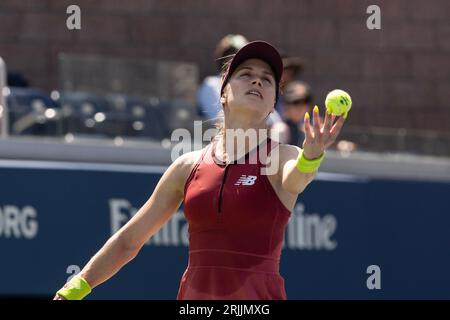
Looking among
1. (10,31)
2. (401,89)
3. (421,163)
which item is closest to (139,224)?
(421,163)

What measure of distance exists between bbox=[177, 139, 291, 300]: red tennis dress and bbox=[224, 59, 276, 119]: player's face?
0.64 feet

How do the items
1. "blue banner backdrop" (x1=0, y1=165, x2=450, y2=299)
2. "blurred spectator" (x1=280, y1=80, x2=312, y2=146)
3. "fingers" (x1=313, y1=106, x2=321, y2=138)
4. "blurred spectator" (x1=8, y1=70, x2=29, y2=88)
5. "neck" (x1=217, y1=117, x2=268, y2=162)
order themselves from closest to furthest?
"fingers" (x1=313, y1=106, x2=321, y2=138) → "neck" (x1=217, y1=117, x2=268, y2=162) → "blue banner backdrop" (x1=0, y1=165, x2=450, y2=299) → "blurred spectator" (x1=280, y1=80, x2=312, y2=146) → "blurred spectator" (x1=8, y1=70, x2=29, y2=88)

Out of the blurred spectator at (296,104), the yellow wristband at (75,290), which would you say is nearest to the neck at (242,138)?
the yellow wristband at (75,290)

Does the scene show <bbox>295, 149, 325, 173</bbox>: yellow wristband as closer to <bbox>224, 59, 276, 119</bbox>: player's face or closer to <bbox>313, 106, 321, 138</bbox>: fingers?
<bbox>313, 106, 321, 138</bbox>: fingers

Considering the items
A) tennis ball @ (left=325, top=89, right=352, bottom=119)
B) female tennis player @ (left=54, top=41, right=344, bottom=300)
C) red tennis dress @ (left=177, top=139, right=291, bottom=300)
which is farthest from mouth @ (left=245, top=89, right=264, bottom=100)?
tennis ball @ (left=325, top=89, right=352, bottom=119)

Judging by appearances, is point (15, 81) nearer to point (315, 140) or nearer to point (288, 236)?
point (288, 236)

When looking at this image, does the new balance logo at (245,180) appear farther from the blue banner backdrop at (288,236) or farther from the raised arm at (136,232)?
the blue banner backdrop at (288,236)

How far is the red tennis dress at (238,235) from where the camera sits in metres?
4.32

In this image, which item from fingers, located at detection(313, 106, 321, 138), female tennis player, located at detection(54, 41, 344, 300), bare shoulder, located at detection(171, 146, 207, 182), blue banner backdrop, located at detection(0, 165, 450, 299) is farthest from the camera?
blue banner backdrop, located at detection(0, 165, 450, 299)

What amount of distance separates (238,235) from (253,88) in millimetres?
578

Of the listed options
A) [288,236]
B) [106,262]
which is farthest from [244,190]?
[288,236]

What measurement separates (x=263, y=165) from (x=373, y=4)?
28.3ft

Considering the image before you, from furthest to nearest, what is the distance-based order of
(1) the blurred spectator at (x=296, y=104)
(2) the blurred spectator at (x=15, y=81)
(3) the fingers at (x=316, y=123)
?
1. (2) the blurred spectator at (x=15, y=81)
2. (1) the blurred spectator at (x=296, y=104)
3. (3) the fingers at (x=316, y=123)

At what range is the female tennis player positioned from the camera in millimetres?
4312
